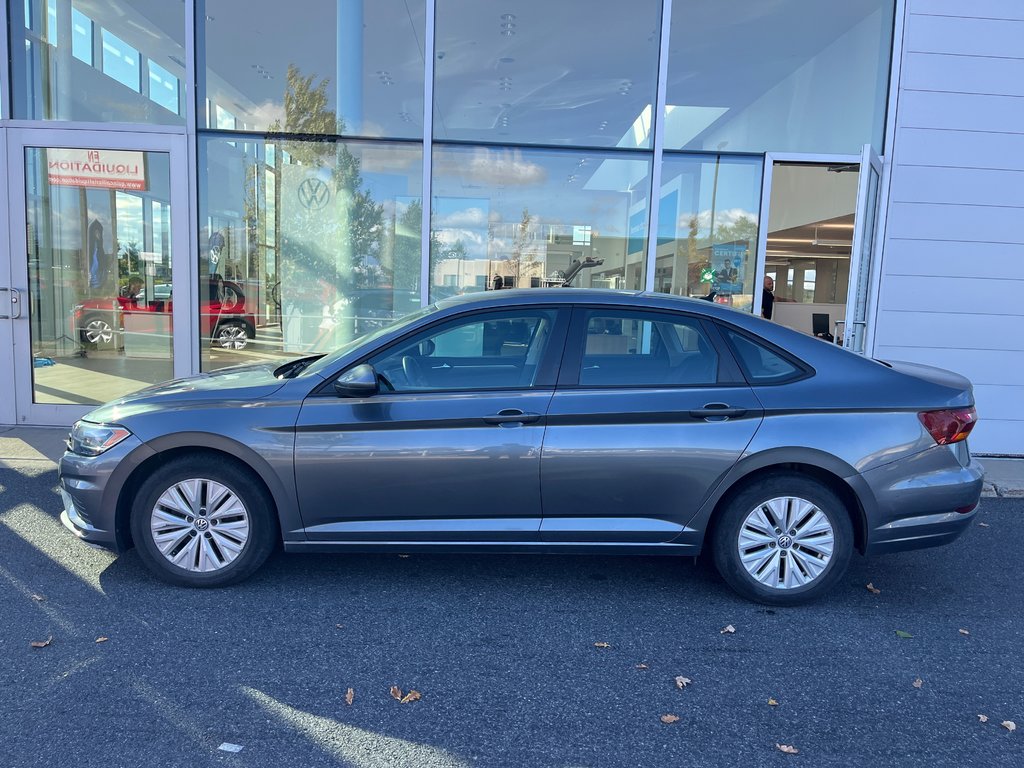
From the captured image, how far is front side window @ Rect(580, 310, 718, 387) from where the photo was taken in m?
3.90

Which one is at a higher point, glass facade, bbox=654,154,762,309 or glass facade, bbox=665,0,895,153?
glass facade, bbox=665,0,895,153

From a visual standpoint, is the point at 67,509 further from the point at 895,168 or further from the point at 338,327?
the point at 895,168

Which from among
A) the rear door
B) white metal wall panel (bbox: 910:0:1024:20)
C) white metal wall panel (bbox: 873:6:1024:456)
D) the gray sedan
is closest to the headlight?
the gray sedan

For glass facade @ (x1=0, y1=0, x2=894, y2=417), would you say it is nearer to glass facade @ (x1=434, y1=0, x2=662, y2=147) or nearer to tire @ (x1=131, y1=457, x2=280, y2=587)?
glass facade @ (x1=434, y1=0, x2=662, y2=147)

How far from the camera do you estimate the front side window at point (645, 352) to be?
3900 millimetres

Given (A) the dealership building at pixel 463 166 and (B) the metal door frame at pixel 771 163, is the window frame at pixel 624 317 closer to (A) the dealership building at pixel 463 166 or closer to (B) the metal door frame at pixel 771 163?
(A) the dealership building at pixel 463 166

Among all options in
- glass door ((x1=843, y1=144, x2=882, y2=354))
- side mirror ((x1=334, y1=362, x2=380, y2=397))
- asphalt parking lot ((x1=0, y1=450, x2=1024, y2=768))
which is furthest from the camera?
glass door ((x1=843, y1=144, x2=882, y2=354))

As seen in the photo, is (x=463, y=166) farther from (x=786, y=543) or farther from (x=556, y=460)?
(x=786, y=543)

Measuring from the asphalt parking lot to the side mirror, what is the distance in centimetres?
109

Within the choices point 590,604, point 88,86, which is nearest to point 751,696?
point 590,604

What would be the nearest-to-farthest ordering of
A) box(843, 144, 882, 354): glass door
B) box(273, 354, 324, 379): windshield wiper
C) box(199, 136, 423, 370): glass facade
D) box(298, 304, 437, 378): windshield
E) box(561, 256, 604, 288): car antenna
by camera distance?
box(298, 304, 437, 378): windshield, box(273, 354, 324, 379): windshield wiper, box(843, 144, 882, 354): glass door, box(199, 136, 423, 370): glass facade, box(561, 256, 604, 288): car antenna

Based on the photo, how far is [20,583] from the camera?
13.0 ft

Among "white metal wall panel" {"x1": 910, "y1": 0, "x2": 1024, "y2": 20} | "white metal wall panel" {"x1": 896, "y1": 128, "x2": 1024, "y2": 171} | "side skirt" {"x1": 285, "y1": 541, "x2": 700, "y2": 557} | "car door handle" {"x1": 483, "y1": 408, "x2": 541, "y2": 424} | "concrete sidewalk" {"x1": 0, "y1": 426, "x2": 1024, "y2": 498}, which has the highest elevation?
"white metal wall panel" {"x1": 910, "y1": 0, "x2": 1024, "y2": 20}

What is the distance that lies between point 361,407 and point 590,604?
5.21 ft
